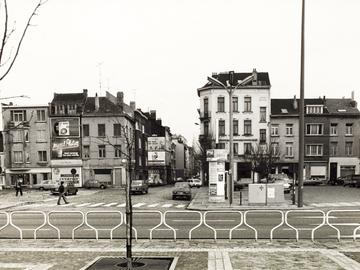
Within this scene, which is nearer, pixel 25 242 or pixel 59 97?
pixel 25 242

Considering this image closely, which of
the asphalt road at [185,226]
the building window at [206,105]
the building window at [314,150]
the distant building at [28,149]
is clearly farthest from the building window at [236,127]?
the asphalt road at [185,226]

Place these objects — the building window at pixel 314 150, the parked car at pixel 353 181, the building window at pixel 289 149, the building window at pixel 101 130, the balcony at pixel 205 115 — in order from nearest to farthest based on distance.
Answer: the parked car at pixel 353 181 < the building window at pixel 101 130 < the balcony at pixel 205 115 < the building window at pixel 314 150 < the building window at pixel 289 149

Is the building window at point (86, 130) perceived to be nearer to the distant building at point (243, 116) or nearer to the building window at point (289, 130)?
the distant building at point (243, 116)

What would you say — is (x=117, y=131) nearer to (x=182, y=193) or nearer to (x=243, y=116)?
(x=243, y=116)

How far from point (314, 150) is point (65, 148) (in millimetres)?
35847

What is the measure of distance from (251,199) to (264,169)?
931 inches

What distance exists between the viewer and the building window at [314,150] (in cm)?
5781

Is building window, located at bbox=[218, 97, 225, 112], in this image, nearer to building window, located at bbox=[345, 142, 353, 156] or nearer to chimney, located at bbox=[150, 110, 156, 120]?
building window, located at bbox=[345, 142, 353, 156]

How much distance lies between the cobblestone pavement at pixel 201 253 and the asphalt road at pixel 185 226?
0.75m

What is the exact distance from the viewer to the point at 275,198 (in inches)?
955

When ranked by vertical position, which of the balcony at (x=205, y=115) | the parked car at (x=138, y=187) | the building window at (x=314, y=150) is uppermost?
the balcony at (x=205, y=115)

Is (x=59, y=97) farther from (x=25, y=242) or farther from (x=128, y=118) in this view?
(x=25, y=242)

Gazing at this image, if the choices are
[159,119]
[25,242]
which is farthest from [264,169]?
[159,119]

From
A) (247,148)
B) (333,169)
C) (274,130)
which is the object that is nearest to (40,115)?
(247,148)
